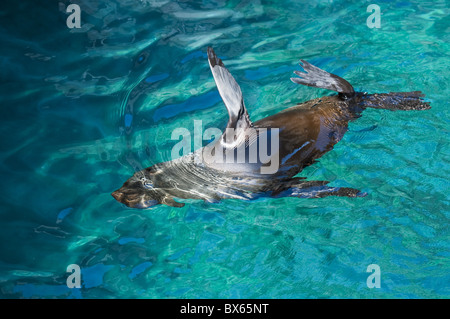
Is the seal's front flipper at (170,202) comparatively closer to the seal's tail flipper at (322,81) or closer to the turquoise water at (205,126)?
the turquoise water at (205,126)

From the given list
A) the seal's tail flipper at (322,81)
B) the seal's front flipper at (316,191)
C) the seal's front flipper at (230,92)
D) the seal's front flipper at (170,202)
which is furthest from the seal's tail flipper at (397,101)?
the seal's front flipper at (170,202)

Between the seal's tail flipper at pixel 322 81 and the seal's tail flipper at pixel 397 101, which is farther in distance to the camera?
the seal's tail flipper at pixel 397 101

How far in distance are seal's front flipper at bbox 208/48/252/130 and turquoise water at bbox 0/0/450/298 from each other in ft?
2.09

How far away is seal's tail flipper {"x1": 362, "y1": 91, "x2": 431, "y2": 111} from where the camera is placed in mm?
4234

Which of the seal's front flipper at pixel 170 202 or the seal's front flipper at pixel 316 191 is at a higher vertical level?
the seal's front flipper at pixel 316 191

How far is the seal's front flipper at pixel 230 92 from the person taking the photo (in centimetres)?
336

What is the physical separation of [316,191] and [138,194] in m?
1.32

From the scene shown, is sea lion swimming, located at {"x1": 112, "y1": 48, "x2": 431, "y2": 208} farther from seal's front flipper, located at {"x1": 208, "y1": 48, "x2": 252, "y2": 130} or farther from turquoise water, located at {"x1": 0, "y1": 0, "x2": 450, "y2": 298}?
turquoise water, located at {"x1": 0, "y1": 0, "x2": 450, "y2": 298}

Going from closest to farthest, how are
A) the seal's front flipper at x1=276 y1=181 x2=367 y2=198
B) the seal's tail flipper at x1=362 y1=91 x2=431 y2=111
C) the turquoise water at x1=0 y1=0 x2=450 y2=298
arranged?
the turquoise water at x1=0 y1=0 x2=450 y2=298, the seal's front flipper at x1=276 y1=181 x2=367 y2=198, the seal's tail flipper at x1=362 y1=91 x2=431 y2=111

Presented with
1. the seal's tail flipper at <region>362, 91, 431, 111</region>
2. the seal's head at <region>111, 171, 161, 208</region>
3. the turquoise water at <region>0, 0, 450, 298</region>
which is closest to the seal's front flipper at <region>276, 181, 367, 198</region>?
the turquoise water at <region>0, 0, 450, 298</region>

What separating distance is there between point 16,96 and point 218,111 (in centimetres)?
212

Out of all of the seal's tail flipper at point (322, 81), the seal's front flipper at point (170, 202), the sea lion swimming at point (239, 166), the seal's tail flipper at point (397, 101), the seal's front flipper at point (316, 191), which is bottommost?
the seal's front flipper at point (170, 202)

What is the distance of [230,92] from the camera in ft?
11.3

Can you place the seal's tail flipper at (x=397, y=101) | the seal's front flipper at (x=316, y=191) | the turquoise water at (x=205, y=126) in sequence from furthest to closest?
1. the seal's tail flipper at (x=397, y=101)
2. the seal's front flipper at (x=316, y=191)
3. the turquoise water at (x=205, y=126)
